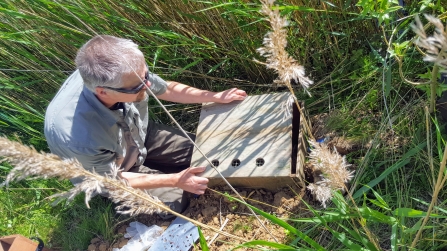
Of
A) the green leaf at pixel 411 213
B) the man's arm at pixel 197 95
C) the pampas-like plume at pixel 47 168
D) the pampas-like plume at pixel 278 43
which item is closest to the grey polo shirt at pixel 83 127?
the man's arm at pixel 197 95

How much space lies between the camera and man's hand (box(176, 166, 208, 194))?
2344mm

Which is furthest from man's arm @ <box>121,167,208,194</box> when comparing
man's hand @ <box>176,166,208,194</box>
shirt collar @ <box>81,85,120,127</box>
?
shirt collar @ <box>81,85,120,127</box>

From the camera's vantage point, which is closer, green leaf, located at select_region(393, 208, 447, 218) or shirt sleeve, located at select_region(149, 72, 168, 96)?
green leaf, located at select_region(393, 208, 447, 218)

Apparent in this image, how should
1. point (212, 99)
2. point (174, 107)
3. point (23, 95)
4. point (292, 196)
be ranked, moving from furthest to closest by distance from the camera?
1. point (23, 95)
2. point (174, 107)
3. point (212, 99)
4. point (292, 196)

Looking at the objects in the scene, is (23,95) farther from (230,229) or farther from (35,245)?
(230,229)

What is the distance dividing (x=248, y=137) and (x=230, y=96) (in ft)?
1.02

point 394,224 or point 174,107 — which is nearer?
point 394,224

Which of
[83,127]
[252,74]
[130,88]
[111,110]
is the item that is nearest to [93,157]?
[83,127]

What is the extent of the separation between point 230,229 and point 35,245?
1.19 meters

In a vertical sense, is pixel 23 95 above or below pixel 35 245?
above

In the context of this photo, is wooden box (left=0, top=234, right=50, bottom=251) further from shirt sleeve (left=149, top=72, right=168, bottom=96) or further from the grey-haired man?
shirt sleeve (left=149, top=72, right=168, bottom=96)

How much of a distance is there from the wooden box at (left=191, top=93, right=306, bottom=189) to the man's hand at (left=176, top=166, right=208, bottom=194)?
0.05 metres

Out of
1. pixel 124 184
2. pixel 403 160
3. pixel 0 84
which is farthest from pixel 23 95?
pixel 403 160

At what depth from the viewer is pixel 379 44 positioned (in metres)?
2.48
